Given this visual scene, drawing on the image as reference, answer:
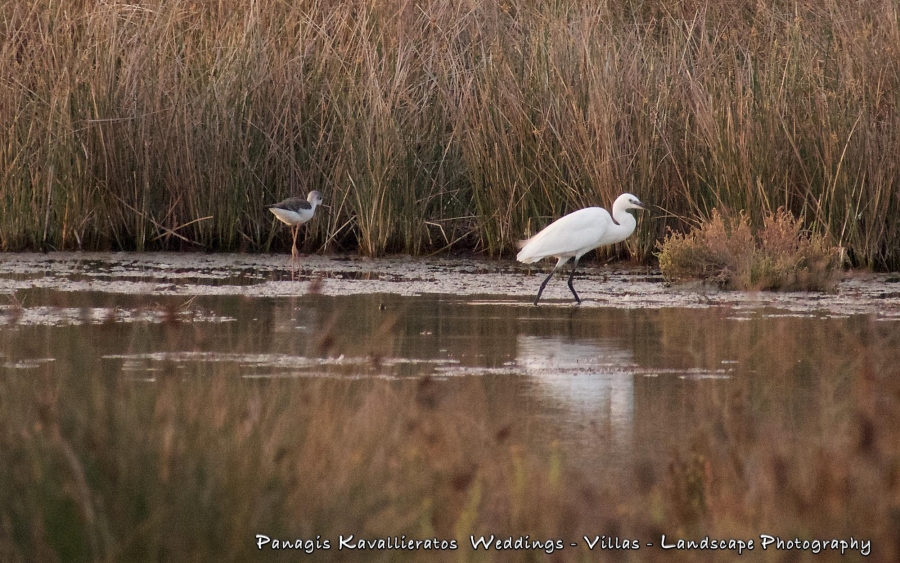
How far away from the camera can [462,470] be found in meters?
4.70

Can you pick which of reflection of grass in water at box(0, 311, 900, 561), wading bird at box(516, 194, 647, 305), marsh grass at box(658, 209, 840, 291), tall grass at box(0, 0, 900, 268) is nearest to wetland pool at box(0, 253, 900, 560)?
reflection of grass in water at box(0, 311, 900, 561)

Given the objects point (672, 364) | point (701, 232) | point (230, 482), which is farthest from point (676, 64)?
point (230, 482)

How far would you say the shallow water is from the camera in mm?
6340

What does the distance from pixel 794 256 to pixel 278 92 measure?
5.24 metres

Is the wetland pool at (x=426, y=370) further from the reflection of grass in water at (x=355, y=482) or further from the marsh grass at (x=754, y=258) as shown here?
the marsh grass at (x=754, y=258)

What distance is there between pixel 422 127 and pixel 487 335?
5.30 m

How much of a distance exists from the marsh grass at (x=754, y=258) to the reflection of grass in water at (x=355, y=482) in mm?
5388

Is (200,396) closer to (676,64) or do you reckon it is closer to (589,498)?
(589,498)

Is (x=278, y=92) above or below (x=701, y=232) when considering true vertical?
above

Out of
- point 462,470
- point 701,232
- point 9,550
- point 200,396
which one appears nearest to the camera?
point 9,550

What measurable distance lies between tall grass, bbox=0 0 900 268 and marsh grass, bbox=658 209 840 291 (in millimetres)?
880

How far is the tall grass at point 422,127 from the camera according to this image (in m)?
12.0

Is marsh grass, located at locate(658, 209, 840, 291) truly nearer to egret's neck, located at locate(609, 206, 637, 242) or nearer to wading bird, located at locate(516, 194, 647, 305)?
egret's neck, located at locate(609, 206, 637, 242)

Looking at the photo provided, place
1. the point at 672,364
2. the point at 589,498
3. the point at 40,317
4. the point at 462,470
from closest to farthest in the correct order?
1. the point at 589,498
2. the point at 462,470
3. the point at 672,364
4. the point at 40,317
